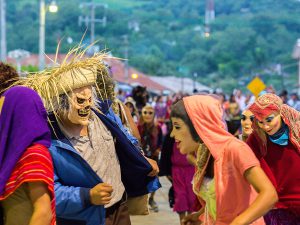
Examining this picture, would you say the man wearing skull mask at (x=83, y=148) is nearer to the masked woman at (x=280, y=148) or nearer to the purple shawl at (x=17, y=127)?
the masked woman at (x=280, y=148)

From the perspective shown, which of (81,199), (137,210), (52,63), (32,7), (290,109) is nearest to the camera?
(81,199)

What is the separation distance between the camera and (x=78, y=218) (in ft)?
19.5

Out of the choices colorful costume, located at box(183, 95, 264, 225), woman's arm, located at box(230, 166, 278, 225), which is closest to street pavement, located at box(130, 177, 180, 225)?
colorful costume, located at box(183, 95, 264, 225)

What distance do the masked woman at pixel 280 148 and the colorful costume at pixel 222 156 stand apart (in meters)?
2.19

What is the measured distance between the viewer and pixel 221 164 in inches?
198

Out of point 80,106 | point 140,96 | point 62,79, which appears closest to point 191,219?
point 80,106

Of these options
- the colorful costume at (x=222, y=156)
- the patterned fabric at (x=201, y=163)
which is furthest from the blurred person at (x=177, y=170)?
the colorful costume at (x=222, y=156)

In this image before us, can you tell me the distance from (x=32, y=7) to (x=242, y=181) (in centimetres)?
19083

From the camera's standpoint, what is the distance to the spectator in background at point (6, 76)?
5365 mm

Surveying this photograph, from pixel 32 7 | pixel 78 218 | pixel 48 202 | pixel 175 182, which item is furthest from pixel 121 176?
pixel 32 7

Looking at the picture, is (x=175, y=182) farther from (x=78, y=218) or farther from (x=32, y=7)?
(x=32, y=7)

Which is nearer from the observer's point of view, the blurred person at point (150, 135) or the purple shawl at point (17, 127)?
the purple shawl at point (17, 127)

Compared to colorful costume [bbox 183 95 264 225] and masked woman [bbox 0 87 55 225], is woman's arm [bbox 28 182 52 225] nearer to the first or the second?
masked woman [bbox 0 87 55 225]

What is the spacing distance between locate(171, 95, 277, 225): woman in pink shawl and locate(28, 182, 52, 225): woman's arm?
35.8 inches
